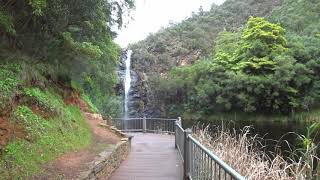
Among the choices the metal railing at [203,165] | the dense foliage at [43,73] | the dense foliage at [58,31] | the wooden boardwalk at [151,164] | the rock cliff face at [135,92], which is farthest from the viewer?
the rock cliff face at [135,92]

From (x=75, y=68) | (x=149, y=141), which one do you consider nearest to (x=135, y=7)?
(x=75, y=68)

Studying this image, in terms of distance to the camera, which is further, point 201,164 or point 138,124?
point 138,124

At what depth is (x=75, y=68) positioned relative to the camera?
14125 millimetres

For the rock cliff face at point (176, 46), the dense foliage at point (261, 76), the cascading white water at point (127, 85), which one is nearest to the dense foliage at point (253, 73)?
the dense foliage at point (261, 76)

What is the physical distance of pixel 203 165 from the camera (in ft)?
21.6

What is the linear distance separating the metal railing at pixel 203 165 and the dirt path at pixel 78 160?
1.97 meters

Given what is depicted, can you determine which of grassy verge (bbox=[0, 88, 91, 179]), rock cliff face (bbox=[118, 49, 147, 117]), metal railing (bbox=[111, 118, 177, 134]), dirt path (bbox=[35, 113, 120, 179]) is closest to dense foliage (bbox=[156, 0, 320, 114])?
rock cliff face (bbox=[118, 49, 147, 117])

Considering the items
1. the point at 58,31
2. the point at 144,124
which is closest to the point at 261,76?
the point at 144,124

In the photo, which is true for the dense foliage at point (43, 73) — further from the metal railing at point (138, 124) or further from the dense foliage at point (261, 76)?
the dense foliage at point (261, 76)

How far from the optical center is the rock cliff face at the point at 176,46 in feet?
155

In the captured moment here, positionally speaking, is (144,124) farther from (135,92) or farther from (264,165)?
(135,92)

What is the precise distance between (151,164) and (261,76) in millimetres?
30280

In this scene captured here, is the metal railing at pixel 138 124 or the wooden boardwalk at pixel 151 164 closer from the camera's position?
the wooden boardwalk at pixel 151 164

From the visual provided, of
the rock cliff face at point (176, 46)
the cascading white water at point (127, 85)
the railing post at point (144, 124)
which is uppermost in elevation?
the rock cliff face at point (176, 46)
